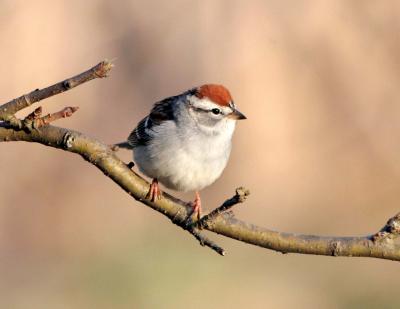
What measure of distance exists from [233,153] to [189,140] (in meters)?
4.76

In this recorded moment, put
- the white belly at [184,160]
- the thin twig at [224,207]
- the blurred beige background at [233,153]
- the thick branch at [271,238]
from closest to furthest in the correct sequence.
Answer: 1. the thin twig at [224,207]
2. the thick branch at [271,238]
3. the white belly at [184,160]
4. the blurred beige background at [233,153]

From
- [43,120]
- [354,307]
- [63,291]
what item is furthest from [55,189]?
[43,120]

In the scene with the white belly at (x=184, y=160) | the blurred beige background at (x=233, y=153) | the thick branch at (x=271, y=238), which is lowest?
the thick branch at (x=271, y=238)

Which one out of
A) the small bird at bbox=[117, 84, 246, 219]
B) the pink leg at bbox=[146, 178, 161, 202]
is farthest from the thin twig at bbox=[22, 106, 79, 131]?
the small bird at bbox=[117, 84, 246, 219]

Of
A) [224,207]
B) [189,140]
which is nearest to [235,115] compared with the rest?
[189,140]

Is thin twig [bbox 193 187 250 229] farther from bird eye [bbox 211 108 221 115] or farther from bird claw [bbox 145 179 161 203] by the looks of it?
bird eye [bbox 211 108 221 115]

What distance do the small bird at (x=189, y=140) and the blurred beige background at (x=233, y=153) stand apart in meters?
3.46

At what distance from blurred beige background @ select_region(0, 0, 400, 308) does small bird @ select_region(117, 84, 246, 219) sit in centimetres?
346

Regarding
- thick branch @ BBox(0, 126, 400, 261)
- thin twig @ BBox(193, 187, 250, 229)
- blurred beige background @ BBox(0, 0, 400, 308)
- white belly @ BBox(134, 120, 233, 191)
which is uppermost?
blurred beige background @ BBox(0, 0, 400, 308)

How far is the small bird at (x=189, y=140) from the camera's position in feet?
13.4

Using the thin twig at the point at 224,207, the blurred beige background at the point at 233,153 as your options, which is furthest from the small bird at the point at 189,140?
the blurred beige background at the point at 233,153

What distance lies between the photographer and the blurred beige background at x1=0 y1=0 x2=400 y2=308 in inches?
316

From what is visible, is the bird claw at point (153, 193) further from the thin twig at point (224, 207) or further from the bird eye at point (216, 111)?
the bird eye at point (216, 111)

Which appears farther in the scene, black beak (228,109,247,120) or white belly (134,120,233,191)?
black beak (228,109,247,120)
